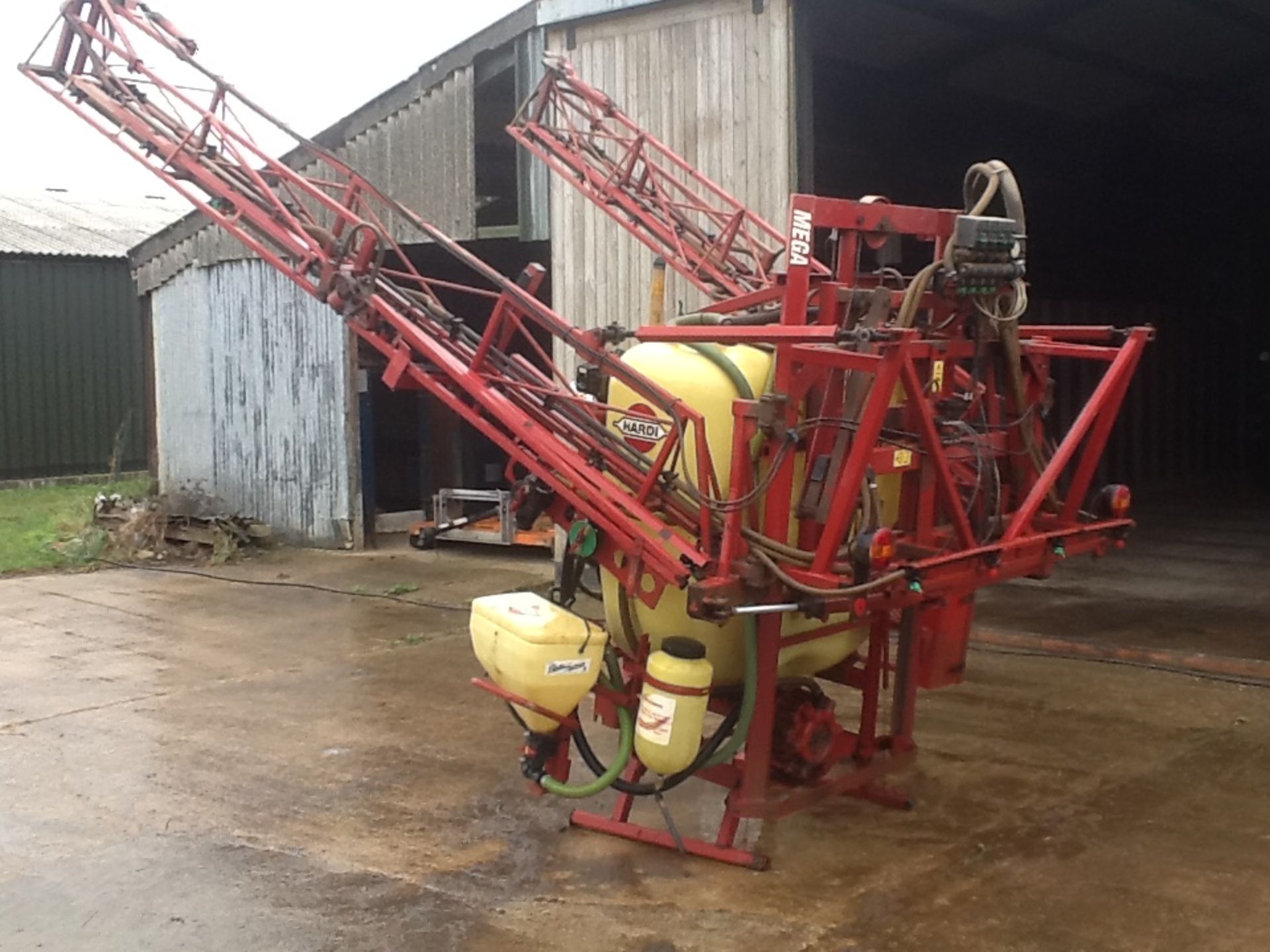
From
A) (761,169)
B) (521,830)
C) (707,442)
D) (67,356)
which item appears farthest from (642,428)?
(67,356)

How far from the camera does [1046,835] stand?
5094mm

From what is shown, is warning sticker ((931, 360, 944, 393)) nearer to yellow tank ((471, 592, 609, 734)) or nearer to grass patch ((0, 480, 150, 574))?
yellow tank ((471, 592, 609, 734))

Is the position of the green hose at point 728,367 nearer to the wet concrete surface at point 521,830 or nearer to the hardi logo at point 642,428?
the hardi logo at point 642,428

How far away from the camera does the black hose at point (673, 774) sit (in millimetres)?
4809

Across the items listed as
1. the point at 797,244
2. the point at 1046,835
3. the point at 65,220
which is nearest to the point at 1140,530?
the point at 1046,835

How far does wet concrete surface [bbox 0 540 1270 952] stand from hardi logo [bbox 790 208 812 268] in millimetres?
2207

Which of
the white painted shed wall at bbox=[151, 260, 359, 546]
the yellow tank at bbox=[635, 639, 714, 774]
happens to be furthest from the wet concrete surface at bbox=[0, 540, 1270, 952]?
the white painted shed wall at bbox=[151, 260, 359, 546]

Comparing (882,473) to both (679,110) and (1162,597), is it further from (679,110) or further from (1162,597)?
(1162,597)

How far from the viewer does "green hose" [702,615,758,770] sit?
4.76 m

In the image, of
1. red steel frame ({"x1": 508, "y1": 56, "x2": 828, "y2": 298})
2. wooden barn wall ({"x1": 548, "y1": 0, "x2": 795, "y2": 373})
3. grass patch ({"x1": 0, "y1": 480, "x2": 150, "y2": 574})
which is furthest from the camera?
grass patch ({"x1": 0, "y1": 480, "x2": 150, "y2": 574})

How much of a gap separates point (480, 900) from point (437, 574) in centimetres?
697

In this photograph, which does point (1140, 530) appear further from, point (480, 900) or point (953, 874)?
point (480, 900)

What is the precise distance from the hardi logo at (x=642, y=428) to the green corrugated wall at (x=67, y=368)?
15.6 metres

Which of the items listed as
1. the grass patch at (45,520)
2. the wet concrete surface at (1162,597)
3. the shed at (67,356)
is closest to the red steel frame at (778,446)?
the wet concrete surface at (1162,597)
